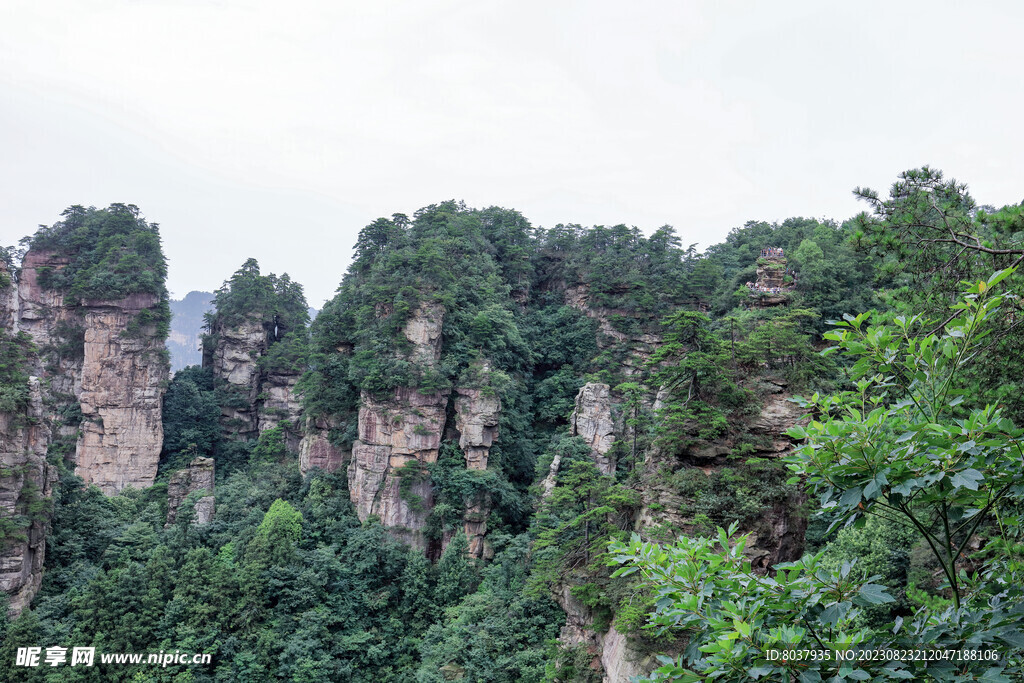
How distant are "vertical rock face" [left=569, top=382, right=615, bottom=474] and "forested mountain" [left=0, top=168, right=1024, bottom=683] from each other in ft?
0.30

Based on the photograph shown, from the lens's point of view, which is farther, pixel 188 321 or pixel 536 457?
pixel 188 321

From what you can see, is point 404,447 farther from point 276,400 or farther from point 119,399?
point 119,399

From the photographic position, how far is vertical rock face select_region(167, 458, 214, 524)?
19094 mm

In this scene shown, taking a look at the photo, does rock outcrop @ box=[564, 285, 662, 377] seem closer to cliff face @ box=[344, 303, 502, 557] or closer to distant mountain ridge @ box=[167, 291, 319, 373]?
cliff face @ box=[344, 303, 502, 557]

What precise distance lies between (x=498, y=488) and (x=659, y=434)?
876 centimetres

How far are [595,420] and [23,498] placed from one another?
1542cm

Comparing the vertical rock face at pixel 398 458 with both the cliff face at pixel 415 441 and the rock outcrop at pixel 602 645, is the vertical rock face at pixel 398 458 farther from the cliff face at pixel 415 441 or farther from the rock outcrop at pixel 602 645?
the rock outcrop at pixel 602 645

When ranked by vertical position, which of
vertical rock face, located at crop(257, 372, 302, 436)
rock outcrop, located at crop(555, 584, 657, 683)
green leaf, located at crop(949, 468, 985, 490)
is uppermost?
green leaf, located at crop(949, 468, 985, 490)

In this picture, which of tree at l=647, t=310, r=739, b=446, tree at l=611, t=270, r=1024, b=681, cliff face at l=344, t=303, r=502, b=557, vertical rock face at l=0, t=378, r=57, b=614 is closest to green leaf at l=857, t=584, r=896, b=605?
tree at l=611, t=270, r=1024, b=681

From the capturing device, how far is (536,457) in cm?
2145

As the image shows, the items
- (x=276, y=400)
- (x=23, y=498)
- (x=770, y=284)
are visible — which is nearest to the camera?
(x=23, y=498)

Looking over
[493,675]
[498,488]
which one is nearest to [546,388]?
[498,488]

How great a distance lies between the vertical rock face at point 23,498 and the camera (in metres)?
14.5

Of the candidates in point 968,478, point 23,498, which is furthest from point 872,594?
point 23,498
